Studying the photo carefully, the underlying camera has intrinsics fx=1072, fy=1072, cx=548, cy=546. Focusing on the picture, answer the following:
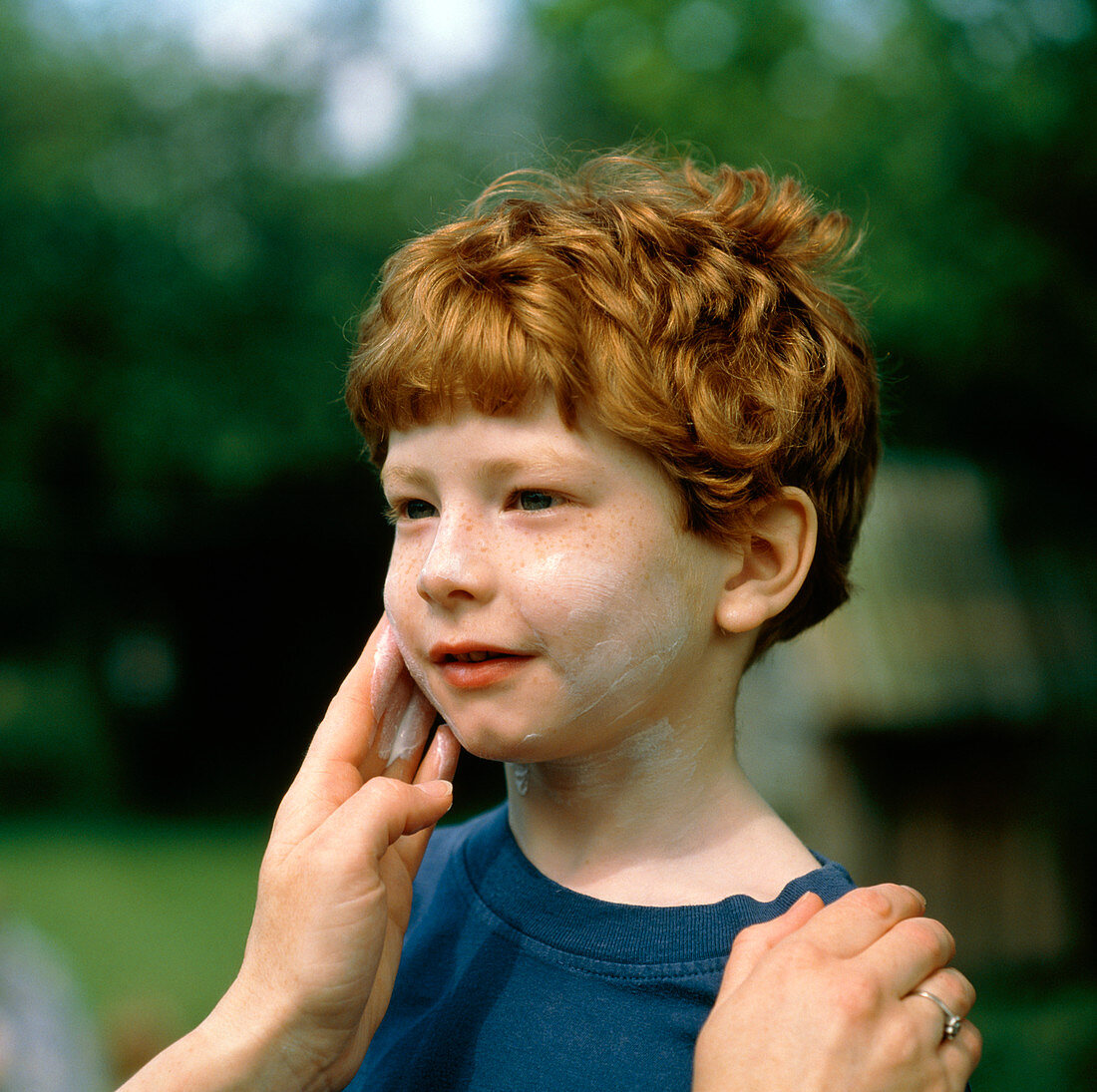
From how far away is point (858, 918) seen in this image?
1376mm

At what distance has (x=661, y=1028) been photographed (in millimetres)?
1424

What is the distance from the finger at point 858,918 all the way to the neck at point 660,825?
0.59 feet

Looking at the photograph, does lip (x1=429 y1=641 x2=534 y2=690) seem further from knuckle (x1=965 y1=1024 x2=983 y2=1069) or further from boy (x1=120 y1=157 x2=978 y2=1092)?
knuckle (x1=965 y1=1024 x2=983 y2=1069)

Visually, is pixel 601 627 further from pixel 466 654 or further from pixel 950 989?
pixel 950 989

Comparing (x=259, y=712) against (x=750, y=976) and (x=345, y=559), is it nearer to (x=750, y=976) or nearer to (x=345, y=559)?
(x=345, y=559)

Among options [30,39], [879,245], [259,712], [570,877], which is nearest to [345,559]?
[259,712]

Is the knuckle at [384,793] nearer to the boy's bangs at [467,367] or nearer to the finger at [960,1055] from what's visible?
the boy's bangs at [467,367]

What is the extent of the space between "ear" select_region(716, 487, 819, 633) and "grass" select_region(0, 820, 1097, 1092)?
4779mm

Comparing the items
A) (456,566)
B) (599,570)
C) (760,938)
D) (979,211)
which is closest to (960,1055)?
(760,938)

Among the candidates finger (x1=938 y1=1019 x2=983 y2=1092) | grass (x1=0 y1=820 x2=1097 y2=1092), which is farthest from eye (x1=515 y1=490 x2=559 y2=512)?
grass (x1=0 y1=820 x2=1097 y2=1092)

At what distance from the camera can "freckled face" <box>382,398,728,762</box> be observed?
1476 mm

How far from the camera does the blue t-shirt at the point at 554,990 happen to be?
1423 mm

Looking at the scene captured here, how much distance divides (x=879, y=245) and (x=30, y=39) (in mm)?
10007

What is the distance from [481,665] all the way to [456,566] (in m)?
0.15
